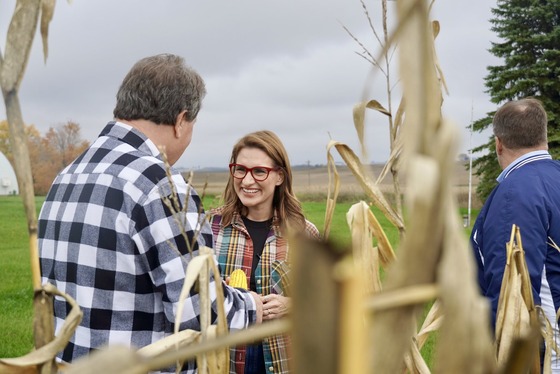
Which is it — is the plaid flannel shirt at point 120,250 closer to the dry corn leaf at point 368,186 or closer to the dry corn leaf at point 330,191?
the dry corn leaf at point 330,191

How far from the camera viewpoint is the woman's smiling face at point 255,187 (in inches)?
120

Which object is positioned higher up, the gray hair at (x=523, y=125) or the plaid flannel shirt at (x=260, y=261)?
the gray hair at (x=523, y=125)

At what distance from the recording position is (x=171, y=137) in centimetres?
199

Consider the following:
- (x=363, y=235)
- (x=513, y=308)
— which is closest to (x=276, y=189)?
(x=513, y=308)

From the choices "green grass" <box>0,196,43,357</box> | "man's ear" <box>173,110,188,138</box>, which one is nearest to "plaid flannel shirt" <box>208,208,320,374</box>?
"man's ear" <box>173,110,188,138</box>

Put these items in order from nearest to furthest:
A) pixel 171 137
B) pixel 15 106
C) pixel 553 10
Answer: pixel 15 106 < pixel 171 137 < pixel 553 10

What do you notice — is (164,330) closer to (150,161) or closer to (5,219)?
(150,161)

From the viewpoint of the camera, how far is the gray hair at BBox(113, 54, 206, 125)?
1.91m

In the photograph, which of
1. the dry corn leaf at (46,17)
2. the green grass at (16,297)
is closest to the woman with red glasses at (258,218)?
the green grass at (16,297)

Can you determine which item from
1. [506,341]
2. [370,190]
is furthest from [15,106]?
[506,341]

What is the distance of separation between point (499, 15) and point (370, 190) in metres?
30.7

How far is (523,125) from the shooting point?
3059 mm

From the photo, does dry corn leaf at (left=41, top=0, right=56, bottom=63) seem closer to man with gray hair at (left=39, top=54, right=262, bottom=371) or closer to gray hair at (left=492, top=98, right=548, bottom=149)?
man with gray hair at (left=39, top=54, right=262, bottom=371)

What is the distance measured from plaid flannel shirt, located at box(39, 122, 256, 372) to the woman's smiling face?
1265 millimetres
